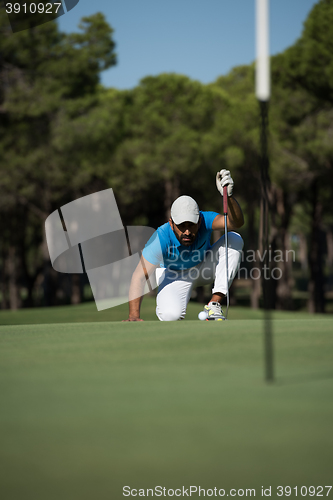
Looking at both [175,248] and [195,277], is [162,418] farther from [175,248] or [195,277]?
[195,277]

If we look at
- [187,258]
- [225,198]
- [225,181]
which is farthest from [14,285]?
[225,181]

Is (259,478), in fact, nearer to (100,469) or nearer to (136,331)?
(100,469)

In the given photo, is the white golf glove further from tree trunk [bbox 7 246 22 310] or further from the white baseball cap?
tree trunk [bbox 7 246 22 310]

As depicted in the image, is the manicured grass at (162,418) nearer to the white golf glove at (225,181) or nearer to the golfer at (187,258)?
the golfer at (187,258)

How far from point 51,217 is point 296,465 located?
866 inches

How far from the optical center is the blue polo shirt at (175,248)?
6.09m

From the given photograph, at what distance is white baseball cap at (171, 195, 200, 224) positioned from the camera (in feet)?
19.0

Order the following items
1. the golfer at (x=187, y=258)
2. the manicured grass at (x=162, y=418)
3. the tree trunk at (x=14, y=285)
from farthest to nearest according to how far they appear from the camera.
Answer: the tree trunk at (x=14, y=285)
the golfer at (x=187, y=258)
the manicured grass at (x=162, y=418)

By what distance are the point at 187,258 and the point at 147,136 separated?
1656 centimetres

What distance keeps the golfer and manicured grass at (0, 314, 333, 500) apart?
237 centimetres

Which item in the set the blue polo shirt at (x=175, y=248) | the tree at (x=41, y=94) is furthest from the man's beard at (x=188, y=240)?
the tree at (x=41, y=94)

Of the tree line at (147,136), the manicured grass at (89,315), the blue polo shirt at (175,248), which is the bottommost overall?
the manicured grass at (89,315)

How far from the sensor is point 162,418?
7.23 feet

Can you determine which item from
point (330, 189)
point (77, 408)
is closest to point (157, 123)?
point (330, 189)
